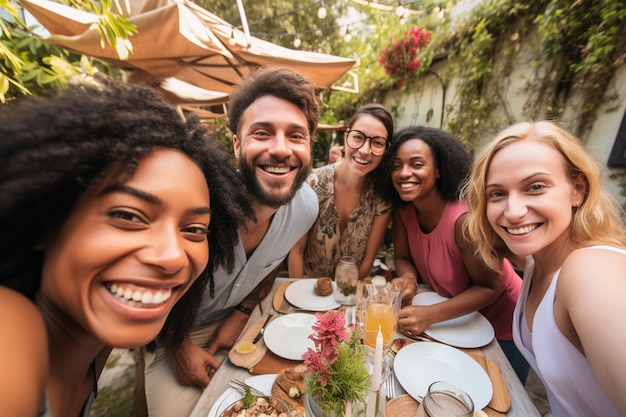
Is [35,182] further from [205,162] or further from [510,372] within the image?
[510,372]

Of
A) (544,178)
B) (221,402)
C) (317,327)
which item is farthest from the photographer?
(544,178)

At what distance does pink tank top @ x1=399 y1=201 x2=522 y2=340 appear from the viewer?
1.99 meters

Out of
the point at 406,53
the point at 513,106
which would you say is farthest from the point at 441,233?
the point at 406,53

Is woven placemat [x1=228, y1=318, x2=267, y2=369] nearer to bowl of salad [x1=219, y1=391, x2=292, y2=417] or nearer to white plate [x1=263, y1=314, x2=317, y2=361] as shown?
white plate [x1=263, y1=314, x2=317, y2=361]

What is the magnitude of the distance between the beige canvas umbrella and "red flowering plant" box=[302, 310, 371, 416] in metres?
2.77

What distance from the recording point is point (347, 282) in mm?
1661

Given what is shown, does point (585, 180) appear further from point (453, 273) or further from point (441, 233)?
point (453, 273)

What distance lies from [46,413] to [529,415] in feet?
5.13

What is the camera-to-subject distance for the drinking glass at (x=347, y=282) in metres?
1.65

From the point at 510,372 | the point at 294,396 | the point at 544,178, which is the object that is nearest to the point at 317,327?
the point at 294,396

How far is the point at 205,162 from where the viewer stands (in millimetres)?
1019

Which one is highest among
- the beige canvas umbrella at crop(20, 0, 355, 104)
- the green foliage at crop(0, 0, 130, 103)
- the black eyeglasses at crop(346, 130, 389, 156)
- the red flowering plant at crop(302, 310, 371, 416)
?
the beige canvas umbrella at crop(20, 0, 355, 104)

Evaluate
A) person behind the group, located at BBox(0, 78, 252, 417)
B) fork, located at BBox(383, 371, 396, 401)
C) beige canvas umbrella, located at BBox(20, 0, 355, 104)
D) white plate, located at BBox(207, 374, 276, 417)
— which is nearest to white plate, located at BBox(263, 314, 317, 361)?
white plate, located at BBox(207, 374, 276, 417)

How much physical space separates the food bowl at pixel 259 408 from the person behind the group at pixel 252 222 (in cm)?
71
